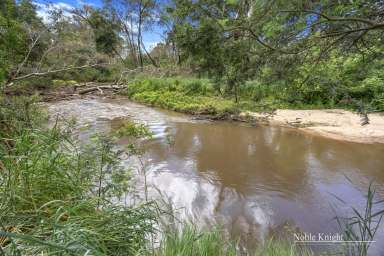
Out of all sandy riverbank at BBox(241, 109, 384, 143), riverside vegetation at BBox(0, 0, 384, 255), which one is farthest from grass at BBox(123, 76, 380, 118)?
riverside vegetation at BBox(0, 0, 384, 255)

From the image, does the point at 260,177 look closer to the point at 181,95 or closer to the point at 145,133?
the point at 145,133

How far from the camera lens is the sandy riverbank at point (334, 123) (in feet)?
22.9

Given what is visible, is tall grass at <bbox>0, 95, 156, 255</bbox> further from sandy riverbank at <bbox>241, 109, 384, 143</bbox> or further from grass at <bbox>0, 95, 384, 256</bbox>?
sandy riverbank at <bbox>241, 109, 384, 143</bbox>

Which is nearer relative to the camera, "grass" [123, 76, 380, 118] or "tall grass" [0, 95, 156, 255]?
"tall grass" [0, 95, 156, 255]

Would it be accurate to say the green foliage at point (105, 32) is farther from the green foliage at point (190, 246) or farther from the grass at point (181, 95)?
the green foliage at point (190, 246)

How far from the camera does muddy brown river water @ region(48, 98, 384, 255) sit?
3367mm

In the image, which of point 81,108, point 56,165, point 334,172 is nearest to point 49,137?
point 56,165

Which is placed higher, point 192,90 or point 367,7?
point 367,7

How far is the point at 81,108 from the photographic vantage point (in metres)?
11.4

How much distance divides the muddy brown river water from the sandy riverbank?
489 millimetres

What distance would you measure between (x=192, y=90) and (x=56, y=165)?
36.1ft

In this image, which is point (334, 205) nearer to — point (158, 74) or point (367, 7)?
point (367, 7)

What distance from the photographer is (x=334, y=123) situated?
26.6ft

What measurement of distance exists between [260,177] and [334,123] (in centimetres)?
482
